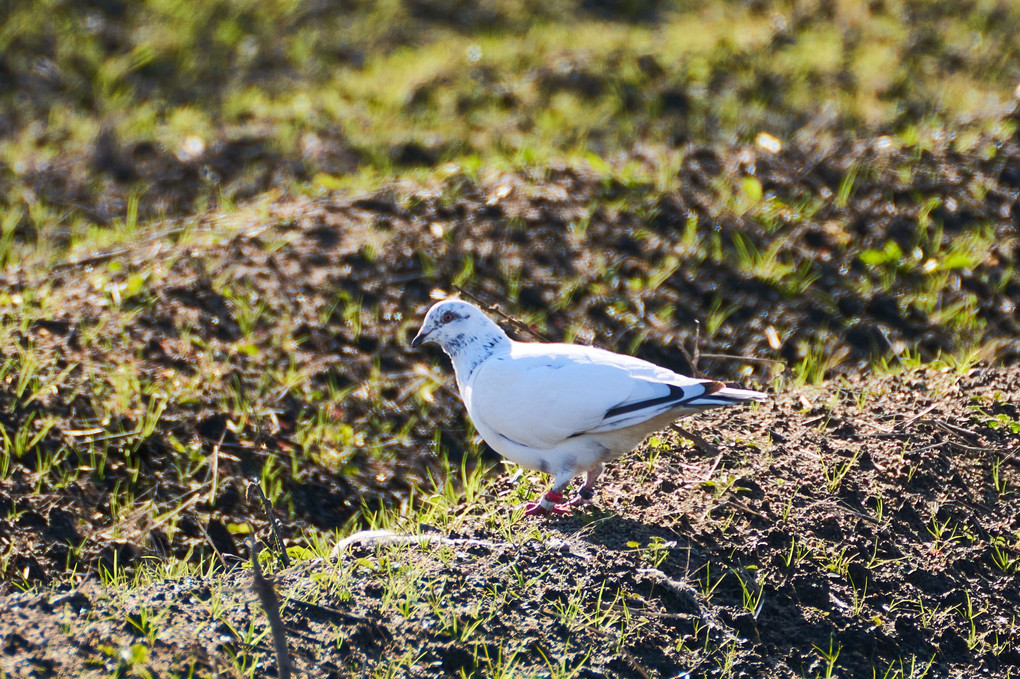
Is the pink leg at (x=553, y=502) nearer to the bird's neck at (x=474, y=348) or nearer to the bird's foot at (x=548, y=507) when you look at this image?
the bird's foot at (x=548, y=507)

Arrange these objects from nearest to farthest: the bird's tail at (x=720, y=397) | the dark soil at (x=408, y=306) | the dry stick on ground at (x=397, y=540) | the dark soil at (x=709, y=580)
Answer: the dark soil at (x=709, y=580)
the bird's tail at (x=720, y=397)
the dry stick on ground at (x=397, y=540)
the dark soil at (x=408, y=306)

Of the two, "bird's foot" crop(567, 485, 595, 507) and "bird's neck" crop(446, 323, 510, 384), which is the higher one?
"bird's neck" crop(446, 323, 510, 384)

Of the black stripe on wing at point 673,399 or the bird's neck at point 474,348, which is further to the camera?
the bird's neck at point 474,348

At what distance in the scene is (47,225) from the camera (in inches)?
229

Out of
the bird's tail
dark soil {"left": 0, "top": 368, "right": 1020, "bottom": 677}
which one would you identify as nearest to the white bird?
the bird's tail

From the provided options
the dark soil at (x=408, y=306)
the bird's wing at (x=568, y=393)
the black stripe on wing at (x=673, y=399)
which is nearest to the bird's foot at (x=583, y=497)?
the bird's wing at (x=568, y=393)

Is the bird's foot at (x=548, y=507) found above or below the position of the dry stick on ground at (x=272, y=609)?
below

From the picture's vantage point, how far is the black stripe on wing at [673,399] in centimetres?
308

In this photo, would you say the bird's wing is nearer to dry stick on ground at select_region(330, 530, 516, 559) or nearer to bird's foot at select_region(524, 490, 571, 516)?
bird's foot at select_region(524, 490, 571, 516)

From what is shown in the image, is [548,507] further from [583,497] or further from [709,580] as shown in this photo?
[709,580]

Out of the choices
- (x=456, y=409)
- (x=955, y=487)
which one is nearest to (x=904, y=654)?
(x=955, y=487)

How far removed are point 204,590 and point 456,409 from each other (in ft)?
5.19

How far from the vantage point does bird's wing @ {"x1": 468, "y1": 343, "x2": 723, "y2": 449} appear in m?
3.14

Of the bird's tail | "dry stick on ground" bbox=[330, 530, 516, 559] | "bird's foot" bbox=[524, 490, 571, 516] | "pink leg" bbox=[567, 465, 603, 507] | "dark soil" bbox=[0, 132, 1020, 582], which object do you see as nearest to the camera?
the bird's tail
